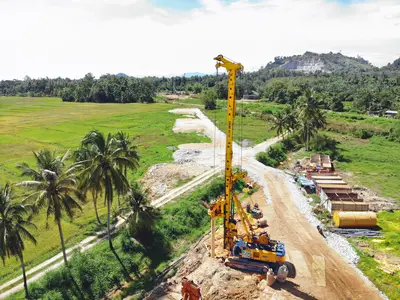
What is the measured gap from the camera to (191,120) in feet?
365

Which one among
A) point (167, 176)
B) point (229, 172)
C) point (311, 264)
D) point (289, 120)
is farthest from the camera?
point (289, 120)

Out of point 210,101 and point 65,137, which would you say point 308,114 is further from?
point 210,101

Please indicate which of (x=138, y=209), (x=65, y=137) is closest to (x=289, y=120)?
(x=138, y=209)

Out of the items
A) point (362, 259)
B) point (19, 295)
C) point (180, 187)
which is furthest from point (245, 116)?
point (19, 295)

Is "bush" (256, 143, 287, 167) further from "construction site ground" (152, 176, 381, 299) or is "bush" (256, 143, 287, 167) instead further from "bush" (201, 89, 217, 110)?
"bush" (201, 89, 217, 110)

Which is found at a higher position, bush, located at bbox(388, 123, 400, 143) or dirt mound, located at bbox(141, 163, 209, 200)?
bush, located at bbox(388, 123, 400, 143)

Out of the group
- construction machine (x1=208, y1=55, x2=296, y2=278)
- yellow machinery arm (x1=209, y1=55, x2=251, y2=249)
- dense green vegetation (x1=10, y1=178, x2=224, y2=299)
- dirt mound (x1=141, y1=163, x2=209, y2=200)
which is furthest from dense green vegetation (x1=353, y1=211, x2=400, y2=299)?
dirt mound (x1=141, y1=163, x2=209, y2=200)

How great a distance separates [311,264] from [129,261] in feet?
59.0

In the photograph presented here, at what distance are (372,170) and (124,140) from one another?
44.6 m

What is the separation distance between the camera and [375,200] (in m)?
44.8

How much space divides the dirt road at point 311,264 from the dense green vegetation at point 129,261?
9733mm

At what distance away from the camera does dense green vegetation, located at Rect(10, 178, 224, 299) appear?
1134 inches

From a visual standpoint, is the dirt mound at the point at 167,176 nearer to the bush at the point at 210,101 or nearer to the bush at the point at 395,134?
the bush at the point at 395,134

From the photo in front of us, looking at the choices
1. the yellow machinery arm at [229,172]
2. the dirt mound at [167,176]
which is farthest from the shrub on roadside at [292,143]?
the yellow machinery arm at [229,172]
